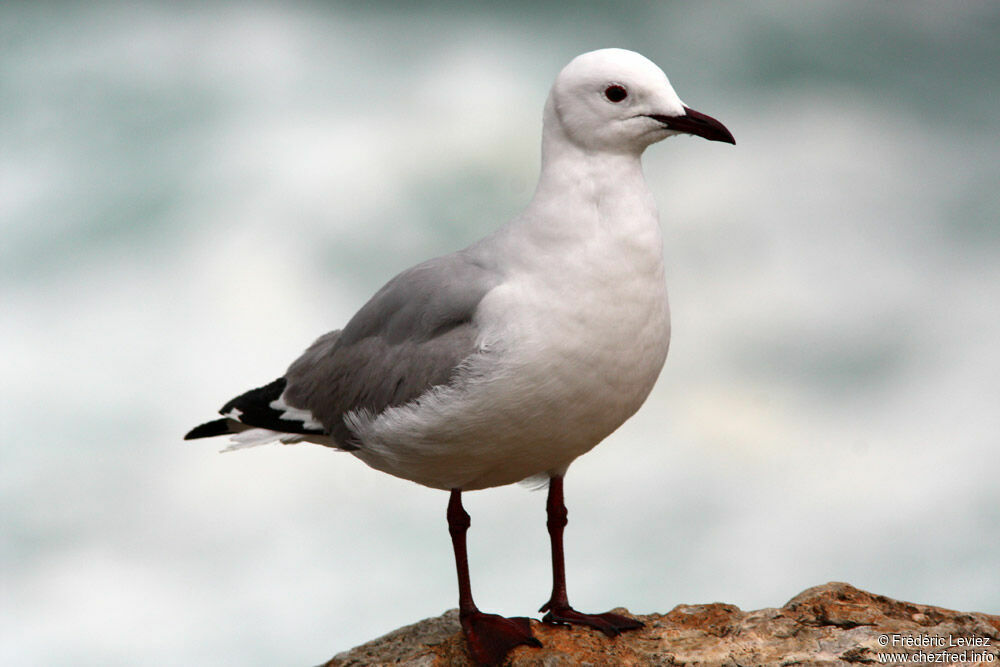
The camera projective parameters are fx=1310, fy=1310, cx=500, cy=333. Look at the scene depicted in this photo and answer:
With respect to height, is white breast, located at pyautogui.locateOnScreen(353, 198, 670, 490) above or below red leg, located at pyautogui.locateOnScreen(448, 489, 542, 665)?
above

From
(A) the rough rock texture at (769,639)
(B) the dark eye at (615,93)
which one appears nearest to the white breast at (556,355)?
(B) the dark eye at (615,93)

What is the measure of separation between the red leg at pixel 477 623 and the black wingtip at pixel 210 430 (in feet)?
5.02

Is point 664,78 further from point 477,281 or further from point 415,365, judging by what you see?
point 415,365

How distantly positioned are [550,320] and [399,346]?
2.94ft

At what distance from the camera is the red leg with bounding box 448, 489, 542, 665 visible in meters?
6.24

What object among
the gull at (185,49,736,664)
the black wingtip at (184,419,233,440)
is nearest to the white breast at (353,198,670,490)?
the gull at (185,49,736,664)

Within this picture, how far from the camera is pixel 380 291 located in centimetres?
673

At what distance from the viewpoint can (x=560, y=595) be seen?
21.8 feet

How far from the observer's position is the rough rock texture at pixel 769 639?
602 centimetres

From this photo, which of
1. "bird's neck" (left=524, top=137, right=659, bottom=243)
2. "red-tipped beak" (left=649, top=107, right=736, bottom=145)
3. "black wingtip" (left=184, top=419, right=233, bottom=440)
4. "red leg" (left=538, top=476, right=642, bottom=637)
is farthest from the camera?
"black wingtip" (left=184, top=419, right=233, bottom=440)

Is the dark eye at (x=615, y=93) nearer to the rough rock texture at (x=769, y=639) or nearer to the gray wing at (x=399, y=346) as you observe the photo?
the gray wing at (x=399, y=346)

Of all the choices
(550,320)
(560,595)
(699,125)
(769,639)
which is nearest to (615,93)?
(699,125)

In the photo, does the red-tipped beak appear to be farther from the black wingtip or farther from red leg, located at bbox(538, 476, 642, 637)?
the black wingtip

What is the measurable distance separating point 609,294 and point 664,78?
100 centimetres
